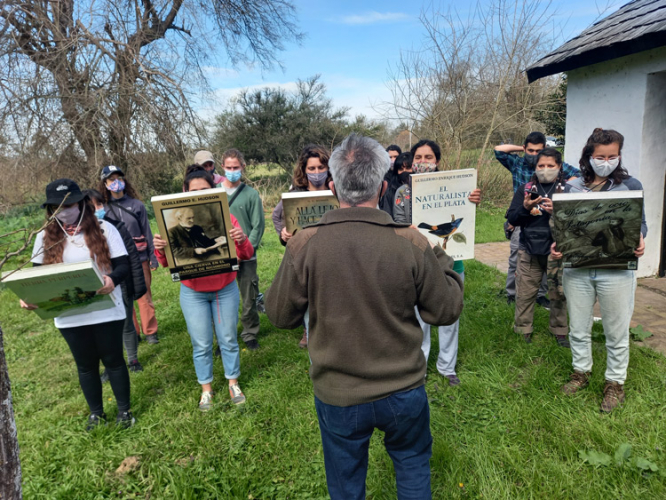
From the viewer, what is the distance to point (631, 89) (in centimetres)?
545

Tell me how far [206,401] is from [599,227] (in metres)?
3.56

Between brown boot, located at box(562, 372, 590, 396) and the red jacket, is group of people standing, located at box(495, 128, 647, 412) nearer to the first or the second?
brown boot, located at box(562, 372, 590, 396)

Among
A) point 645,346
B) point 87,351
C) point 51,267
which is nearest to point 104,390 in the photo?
point 87,351

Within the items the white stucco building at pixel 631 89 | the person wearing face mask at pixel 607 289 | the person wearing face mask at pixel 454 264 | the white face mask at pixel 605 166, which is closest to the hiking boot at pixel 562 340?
the person wearing face mask at pixel 607 289

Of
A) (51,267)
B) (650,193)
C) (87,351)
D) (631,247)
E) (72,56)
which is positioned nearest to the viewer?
(51,267)

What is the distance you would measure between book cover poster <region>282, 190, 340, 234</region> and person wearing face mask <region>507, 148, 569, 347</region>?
198cm

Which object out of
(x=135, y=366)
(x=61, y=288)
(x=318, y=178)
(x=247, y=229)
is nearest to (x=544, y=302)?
(x=318, y=178)

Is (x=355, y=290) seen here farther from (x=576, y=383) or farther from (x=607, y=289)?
(x=576, y=383)

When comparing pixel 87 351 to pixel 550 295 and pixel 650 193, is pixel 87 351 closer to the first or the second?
pixel 550 295

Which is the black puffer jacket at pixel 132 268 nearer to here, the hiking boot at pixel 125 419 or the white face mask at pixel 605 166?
the hiking boot at pixel 125 419

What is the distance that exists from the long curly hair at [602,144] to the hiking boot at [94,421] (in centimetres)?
457

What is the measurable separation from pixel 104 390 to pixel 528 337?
4.53 m

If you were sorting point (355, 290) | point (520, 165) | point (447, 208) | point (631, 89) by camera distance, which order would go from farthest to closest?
1. point (631, 89)
2. point (520, 165)
3. point (447, 208)
4. point (355, 290)

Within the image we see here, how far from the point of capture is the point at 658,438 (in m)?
2.85
